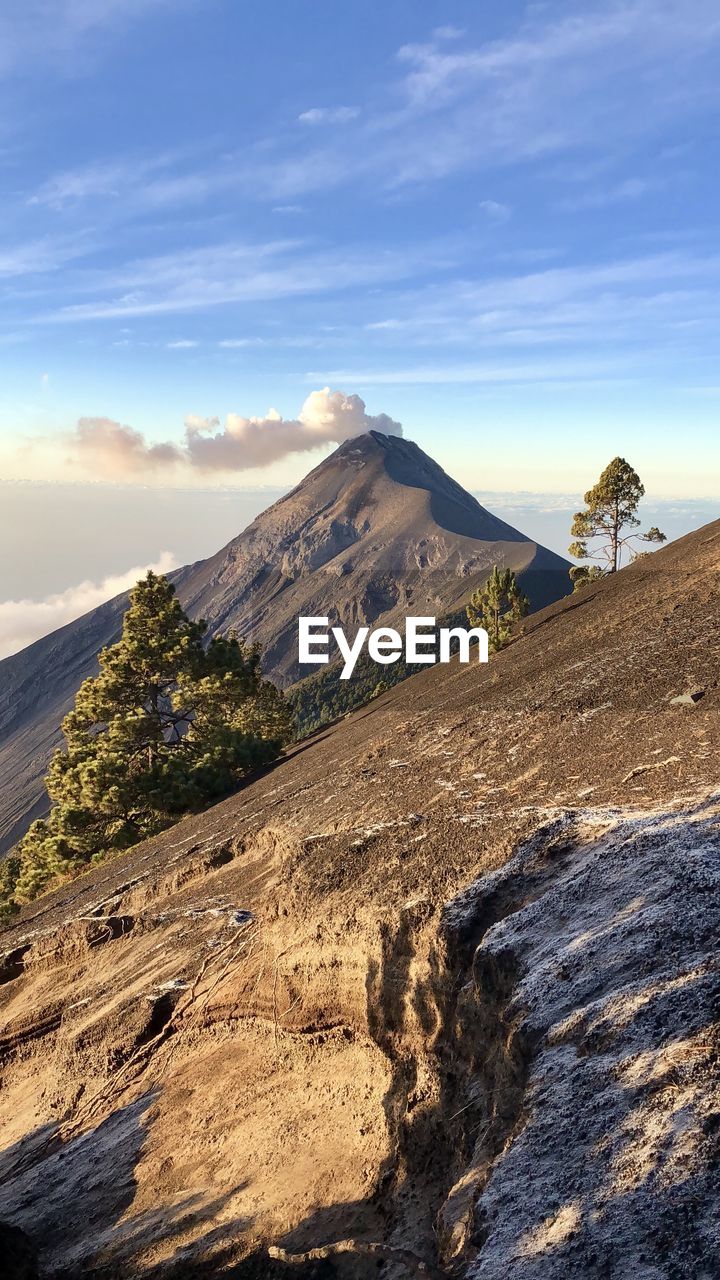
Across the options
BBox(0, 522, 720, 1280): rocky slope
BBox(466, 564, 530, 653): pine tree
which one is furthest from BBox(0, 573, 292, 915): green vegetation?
BBox(466, 564, 530, 653): pine tree

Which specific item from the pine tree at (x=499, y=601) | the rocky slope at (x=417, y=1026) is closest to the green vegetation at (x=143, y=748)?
the rocky slope at (x=417, y=1026)

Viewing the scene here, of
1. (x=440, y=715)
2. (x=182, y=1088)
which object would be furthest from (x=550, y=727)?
(x=182, y=1088)

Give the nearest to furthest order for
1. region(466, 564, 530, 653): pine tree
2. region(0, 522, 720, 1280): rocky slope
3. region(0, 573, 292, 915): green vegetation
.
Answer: region(0, 522, 720, 1280): rocky slope
region(0, 573, 292, 915): green vegetation
region(466, 564, 530, 653): pine tree

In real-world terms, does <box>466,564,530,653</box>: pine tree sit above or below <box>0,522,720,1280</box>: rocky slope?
above

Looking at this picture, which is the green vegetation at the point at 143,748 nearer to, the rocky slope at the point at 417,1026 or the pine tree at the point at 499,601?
the rocky slope at the point at 417,1026

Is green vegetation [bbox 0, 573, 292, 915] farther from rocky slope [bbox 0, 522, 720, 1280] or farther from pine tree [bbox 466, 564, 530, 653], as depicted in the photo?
pine tree [bbox 466, 564, 530, 653]

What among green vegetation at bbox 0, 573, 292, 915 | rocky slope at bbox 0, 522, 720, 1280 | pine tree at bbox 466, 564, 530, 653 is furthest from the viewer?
pine tree at bbox 466, 564, 530, 653

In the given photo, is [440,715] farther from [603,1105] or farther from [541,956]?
[603,1105]

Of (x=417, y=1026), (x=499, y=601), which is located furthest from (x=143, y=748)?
(x=499, y=601)
